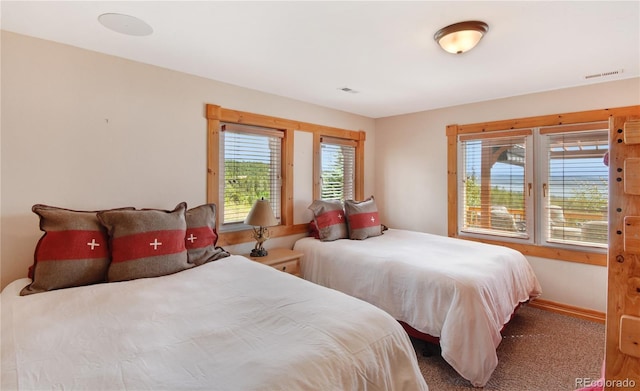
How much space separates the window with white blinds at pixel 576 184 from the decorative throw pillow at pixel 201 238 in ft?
10.9

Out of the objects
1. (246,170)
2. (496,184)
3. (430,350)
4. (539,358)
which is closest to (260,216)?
(246,170)

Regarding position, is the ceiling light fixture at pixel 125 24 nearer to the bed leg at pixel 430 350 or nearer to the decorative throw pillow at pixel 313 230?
the decorative throw pillow at pixel 313 230

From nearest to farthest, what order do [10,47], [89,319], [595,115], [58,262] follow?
[89,319] < [58,262] < [10,47] < [595,115]

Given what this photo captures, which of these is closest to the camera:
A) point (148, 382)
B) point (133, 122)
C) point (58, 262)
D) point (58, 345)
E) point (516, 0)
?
point (148, 382)

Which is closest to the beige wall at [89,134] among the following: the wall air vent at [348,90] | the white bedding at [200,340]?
the white bedding at [200,340]

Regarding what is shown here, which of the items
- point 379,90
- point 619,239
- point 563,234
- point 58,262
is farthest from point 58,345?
point 563,234

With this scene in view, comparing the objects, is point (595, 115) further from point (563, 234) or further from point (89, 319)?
point (89, 319)

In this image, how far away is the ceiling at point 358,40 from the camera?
65.2 inches

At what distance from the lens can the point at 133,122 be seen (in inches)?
93.1

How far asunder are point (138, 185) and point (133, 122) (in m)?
0.50

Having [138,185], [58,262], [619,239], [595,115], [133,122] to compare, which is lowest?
[58,262]

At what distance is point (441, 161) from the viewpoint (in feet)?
12.8

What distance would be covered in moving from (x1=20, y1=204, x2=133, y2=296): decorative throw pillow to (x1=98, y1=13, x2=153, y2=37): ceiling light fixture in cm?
120

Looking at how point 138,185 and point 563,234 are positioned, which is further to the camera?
point 563,234
